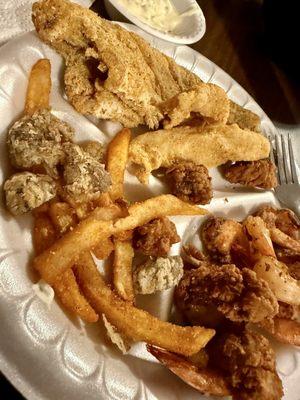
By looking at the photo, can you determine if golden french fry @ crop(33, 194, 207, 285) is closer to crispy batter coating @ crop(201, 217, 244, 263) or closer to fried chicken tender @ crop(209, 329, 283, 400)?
crispy batter coating @ crop(201, 217, 244, 263)

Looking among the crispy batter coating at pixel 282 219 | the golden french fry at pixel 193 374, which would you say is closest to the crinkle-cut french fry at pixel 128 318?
the golden french fry at pixel 193 374

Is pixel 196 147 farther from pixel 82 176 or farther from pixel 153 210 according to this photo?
pixel 82 176

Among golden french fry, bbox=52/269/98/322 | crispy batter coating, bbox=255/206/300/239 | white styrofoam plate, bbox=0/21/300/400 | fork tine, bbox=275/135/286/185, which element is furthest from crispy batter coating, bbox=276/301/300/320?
golden french fry, bbox=52/269/98/322

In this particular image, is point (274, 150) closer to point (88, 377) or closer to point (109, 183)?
point (109, 183)

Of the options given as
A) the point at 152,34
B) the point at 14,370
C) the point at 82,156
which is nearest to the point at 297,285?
the point at 82,156

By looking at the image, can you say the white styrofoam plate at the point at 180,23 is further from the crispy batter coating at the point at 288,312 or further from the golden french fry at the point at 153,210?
the crispy batter coating at the point at 288,312
